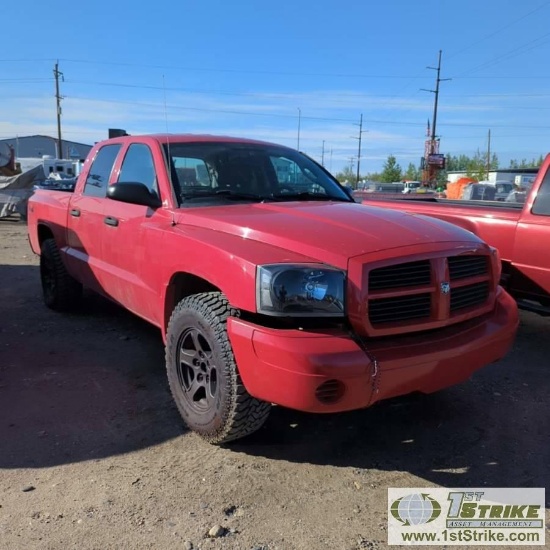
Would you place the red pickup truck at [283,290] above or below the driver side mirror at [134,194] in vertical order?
below

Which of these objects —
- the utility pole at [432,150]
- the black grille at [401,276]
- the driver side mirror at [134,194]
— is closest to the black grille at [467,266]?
the black grille at [401,276]

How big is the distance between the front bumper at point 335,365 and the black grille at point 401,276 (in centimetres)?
29

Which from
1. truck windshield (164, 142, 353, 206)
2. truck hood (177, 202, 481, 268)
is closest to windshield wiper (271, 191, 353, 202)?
truck windshield (164, 142, 353, 206)

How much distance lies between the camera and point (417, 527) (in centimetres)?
262

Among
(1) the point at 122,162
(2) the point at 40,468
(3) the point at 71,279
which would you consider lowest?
(2) the point at 40,468

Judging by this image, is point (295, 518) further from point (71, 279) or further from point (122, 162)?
point (71, 279)

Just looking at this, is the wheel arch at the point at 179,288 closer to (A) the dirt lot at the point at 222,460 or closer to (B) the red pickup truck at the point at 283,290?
(B) the red pickup truck at the point at 283,290

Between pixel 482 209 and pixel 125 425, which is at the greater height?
pixel 482 209

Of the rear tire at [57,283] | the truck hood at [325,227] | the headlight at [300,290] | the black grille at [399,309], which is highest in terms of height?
the truck hood at [325,227]

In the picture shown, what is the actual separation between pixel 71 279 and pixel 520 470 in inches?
184

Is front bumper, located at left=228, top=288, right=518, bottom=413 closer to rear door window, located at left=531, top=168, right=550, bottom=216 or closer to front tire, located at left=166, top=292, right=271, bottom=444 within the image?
front tire, located at left=166, top=292, right=271, bottom=444

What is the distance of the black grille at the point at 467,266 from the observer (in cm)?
312

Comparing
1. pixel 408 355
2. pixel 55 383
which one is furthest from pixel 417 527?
pixel 55 383

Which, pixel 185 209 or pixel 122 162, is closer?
pixel 185 209
